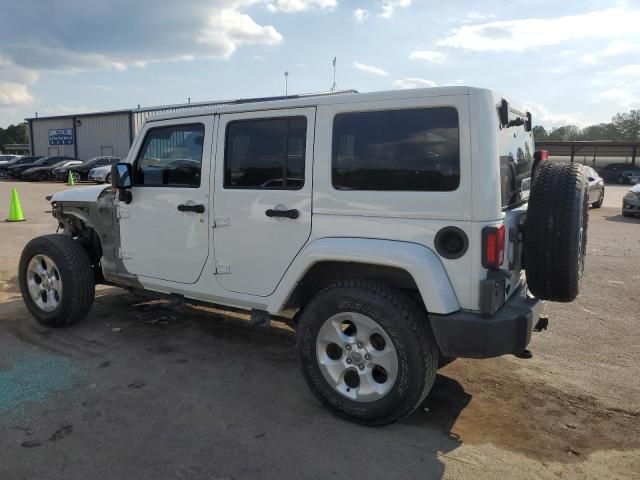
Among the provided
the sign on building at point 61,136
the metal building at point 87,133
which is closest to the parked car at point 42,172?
the metal building at point 87,133

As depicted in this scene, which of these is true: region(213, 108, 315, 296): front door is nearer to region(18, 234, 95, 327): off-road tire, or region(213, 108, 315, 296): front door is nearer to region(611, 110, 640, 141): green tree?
region(18, 234, 95, 327): off-road tire

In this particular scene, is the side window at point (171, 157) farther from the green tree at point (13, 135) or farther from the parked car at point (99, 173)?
the green tree at point (13, 135)

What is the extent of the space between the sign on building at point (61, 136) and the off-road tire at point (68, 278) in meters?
41.5

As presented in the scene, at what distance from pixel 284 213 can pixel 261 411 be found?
1.34 metres

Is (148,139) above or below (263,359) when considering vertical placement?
above

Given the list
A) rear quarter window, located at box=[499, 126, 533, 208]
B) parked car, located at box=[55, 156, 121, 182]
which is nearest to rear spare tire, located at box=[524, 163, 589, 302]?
rear quarter window, located at box=[499, 126, 533, 208]

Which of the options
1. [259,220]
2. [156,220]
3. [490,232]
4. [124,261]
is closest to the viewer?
[490,232]

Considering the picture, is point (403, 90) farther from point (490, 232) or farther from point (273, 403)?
point (273, 403)

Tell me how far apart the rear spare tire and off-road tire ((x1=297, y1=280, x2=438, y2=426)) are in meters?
0.75

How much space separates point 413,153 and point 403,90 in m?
0.40

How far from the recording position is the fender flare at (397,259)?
290 centimetres

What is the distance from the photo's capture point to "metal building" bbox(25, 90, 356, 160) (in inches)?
1478

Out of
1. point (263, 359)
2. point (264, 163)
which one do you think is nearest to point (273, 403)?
point (263, 359)

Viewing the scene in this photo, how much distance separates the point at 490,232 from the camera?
9.27 ft
